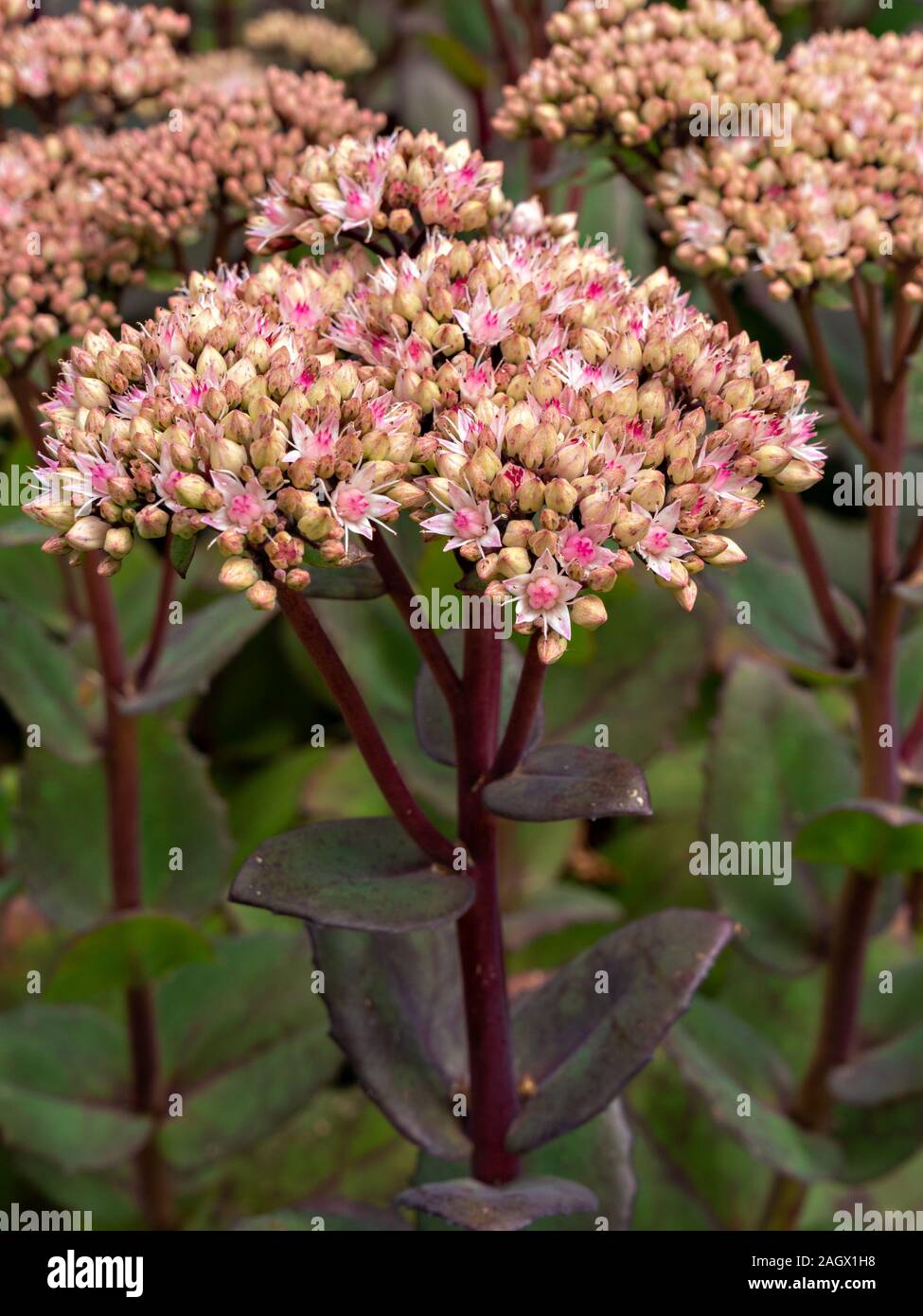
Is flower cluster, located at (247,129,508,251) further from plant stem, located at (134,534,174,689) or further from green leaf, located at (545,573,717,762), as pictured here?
green leaf, located at (545,573,717,762)

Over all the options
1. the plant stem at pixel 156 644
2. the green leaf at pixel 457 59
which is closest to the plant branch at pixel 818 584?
the plant stem at pixel 156 644

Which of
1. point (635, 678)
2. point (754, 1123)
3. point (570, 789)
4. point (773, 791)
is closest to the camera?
point (570, 789)

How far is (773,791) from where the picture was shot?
1.76 m

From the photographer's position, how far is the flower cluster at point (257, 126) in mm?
1503

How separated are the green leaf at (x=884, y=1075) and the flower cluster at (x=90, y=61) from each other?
5.02 feet

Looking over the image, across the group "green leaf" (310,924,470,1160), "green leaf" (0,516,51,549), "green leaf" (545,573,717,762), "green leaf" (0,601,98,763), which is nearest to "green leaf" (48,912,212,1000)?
"green leaf" (0,601,98,763)

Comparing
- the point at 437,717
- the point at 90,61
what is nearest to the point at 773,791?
the point at 437,717

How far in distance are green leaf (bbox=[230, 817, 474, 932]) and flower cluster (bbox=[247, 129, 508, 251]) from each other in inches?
21.0

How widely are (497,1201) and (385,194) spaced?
35.3 inches

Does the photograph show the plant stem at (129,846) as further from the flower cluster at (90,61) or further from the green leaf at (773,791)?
the green leaf at (773,791)

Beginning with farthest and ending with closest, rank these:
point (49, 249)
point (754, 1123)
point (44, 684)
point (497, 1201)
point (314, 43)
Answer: point (314, 43)
point (44, 684)
point (754, 1123)
point (49, 249)
point (497, 1201)

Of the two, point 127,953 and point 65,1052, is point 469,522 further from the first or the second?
point 65,1052

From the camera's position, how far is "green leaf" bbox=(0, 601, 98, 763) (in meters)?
1.63

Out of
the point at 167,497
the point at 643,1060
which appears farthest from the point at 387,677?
the point at 167,497
